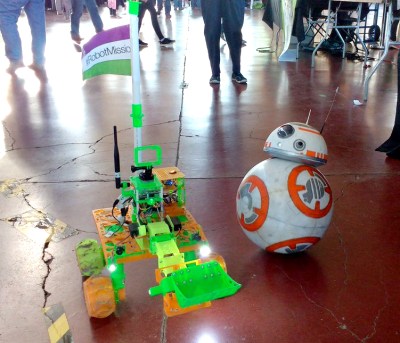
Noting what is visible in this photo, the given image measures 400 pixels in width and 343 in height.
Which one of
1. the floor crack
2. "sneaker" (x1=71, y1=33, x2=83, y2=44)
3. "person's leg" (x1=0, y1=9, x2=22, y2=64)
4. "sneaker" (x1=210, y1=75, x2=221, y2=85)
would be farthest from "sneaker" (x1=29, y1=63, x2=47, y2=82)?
the floor crack

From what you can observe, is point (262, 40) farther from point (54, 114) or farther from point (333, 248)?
point (333, 248)

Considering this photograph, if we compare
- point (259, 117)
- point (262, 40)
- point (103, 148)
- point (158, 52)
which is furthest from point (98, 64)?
point (262, 40)

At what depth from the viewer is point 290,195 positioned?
1.94 m

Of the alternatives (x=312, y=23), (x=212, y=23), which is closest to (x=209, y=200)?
(x=212, y=23)

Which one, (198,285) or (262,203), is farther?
(262,203)

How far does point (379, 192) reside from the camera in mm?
2740

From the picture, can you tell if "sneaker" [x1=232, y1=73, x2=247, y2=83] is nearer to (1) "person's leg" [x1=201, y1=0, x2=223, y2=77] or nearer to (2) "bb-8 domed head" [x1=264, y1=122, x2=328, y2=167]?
(1) "person's leg" [x1=201, y1=0, x2=223, y2=77]

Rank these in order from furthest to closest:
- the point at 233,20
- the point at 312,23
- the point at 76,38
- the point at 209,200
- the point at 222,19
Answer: the point at 76,38 → the point at 312,23 → the point at 222,19 → the point at 233,20 → the point at 209,200

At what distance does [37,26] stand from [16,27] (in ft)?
0.93

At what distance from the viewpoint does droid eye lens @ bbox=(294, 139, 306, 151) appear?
1.96 metres

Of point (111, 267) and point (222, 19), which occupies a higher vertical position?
point (222, 19)

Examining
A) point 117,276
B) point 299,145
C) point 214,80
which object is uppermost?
point 299,145

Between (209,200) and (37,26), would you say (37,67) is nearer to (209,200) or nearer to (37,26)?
(37,26)

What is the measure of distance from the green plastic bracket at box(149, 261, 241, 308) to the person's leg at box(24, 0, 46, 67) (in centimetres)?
569
